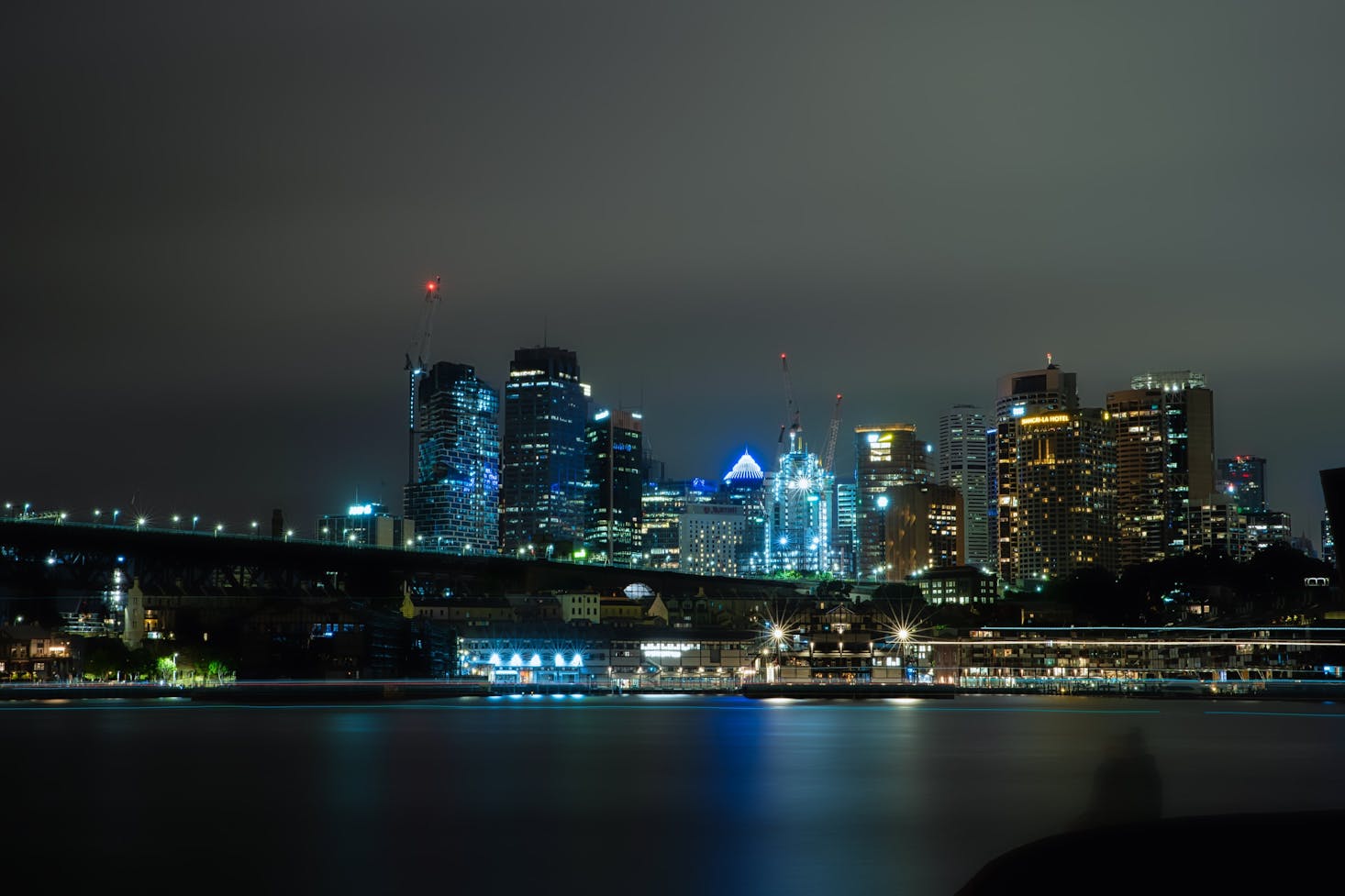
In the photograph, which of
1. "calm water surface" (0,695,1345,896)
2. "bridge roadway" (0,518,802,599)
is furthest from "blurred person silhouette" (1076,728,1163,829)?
"bridge roadway" (0,518,802,599)

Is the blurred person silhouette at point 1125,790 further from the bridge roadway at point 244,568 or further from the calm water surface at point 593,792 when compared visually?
the bridge roadway at point 244,568

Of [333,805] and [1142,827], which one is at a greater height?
[1142,827]

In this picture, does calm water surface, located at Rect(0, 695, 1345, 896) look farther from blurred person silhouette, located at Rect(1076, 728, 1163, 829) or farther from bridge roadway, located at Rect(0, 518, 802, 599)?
bridge roadway, located at Rect(0, 518, 802, 599)

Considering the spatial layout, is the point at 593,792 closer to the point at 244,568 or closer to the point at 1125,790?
the point at 1125,790

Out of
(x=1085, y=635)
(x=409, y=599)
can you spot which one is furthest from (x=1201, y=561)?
(x=409, y=599)

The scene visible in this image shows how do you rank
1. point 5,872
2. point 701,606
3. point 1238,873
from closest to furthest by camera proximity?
point 1238,873
point 5,872
point 701,606

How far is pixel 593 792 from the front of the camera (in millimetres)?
42500

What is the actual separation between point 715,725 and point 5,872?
4724 centimetres

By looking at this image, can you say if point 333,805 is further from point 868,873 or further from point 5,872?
point 868,873

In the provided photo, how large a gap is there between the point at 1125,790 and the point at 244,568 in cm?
11682

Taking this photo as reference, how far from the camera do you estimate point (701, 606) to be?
157 m

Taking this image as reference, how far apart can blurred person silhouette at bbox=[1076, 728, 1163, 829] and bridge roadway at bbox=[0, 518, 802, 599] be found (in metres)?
91.7

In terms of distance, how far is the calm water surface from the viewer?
28.1 m

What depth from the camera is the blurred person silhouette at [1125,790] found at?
83.5 ft
